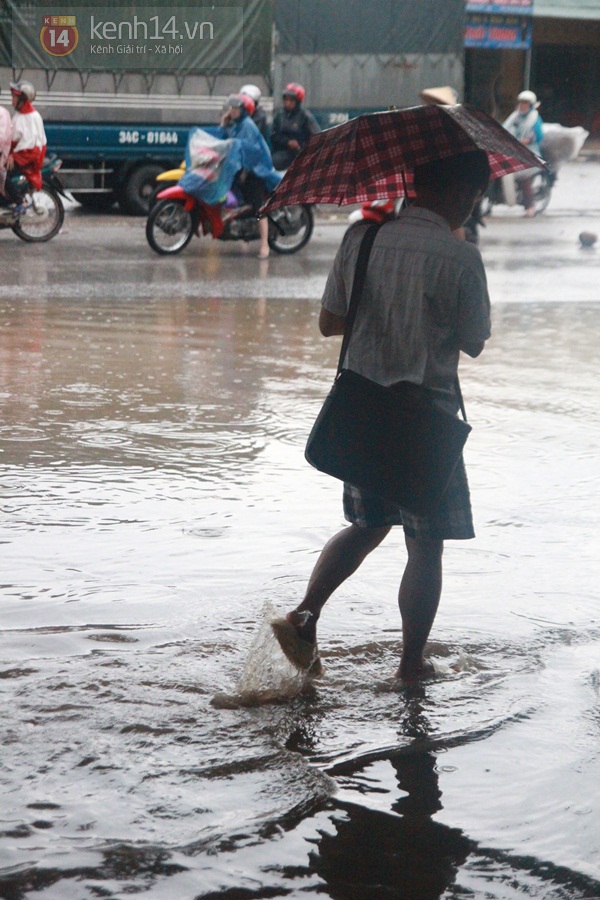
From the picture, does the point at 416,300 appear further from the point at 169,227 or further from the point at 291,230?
the point at 291,230

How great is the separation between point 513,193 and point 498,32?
14.5 metres

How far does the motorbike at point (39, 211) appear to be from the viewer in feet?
50.4

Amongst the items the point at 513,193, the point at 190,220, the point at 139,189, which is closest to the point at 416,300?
the point at 190,220

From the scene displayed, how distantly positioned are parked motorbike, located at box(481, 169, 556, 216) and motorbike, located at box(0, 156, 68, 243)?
25.0 ft

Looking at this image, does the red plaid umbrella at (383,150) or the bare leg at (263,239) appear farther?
the bare leg at (263,239)

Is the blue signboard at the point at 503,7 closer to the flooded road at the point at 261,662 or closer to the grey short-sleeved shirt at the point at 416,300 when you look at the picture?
the flooded road at the point at 261,662

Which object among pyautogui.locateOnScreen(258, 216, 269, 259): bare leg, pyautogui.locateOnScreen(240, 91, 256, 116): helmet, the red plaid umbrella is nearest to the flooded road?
the red plaid umbrella

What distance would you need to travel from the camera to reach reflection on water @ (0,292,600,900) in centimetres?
293

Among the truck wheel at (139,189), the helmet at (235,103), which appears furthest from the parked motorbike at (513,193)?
the helmet at (235,103)

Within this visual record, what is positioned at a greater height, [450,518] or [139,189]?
[139,189]

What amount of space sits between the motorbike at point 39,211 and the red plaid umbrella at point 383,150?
1188cm

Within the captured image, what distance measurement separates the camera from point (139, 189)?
763 inches

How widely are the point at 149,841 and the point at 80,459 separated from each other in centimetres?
350

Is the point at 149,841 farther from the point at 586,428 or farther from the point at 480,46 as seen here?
the point at 480,46
